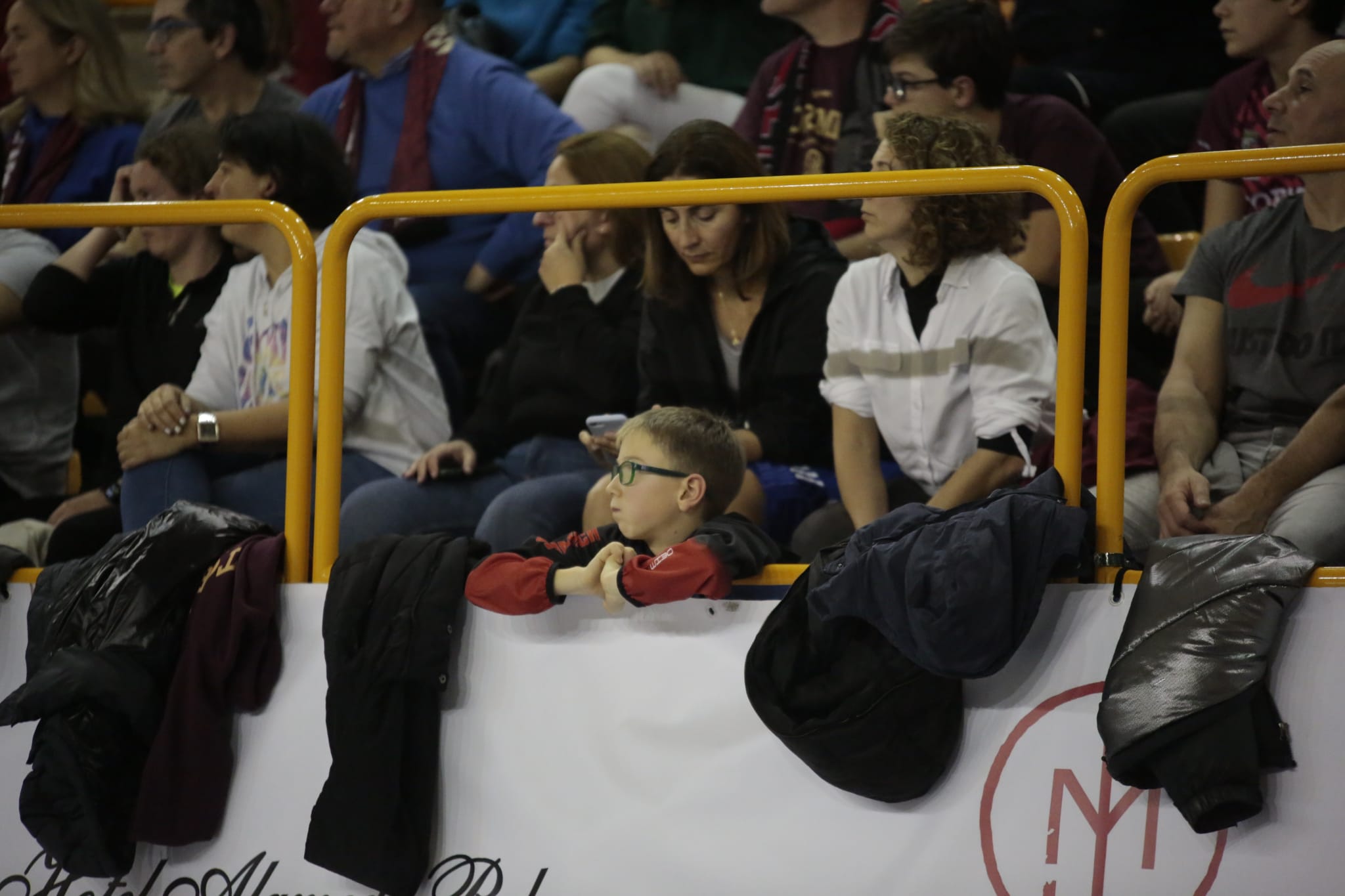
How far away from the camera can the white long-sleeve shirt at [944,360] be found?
278cm

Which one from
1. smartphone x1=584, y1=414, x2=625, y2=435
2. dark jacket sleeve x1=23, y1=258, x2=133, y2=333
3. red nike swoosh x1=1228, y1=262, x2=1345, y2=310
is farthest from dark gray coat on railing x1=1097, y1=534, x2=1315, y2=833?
dark jacket sleeve x1=23, y1=258, x2=133, y2=333

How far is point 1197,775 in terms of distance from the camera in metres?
2.01

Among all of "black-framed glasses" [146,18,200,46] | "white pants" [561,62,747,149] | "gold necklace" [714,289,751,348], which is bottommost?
"gold necklace" [714,289,751,348]

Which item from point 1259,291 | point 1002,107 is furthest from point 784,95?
point 1259,291

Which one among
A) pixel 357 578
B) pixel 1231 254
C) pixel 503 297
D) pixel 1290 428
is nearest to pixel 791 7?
pixel 503 297

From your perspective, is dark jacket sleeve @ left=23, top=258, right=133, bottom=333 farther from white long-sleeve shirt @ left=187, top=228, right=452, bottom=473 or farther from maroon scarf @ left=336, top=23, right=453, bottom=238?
maroon scarf @ left=336, top=23, right=453, bottom=238

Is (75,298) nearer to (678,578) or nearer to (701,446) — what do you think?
(701,446)

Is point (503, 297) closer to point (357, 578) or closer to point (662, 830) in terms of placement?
point (357, 578)

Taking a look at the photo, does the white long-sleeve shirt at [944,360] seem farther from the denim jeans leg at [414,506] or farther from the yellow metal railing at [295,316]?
the yellow metal railing at [295,316]

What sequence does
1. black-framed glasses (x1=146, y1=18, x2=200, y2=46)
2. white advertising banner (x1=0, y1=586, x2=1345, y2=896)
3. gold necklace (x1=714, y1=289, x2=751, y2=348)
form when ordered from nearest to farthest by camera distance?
white advertising banner (x1=0, y1=586, x2=1345, y2=896) → gold necklace (x1=714, y1=289, x2=751, y2=348) → black-framed glasses (x1=146, y1=18, x2=200, y2=46)

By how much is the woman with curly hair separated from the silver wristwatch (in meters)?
1.27

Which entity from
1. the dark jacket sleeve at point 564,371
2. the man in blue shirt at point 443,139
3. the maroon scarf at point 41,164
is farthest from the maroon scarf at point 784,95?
the maroon scarf at point 41,164

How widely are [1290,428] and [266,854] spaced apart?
6.69 feet

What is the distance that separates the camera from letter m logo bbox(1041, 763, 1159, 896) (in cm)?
218
